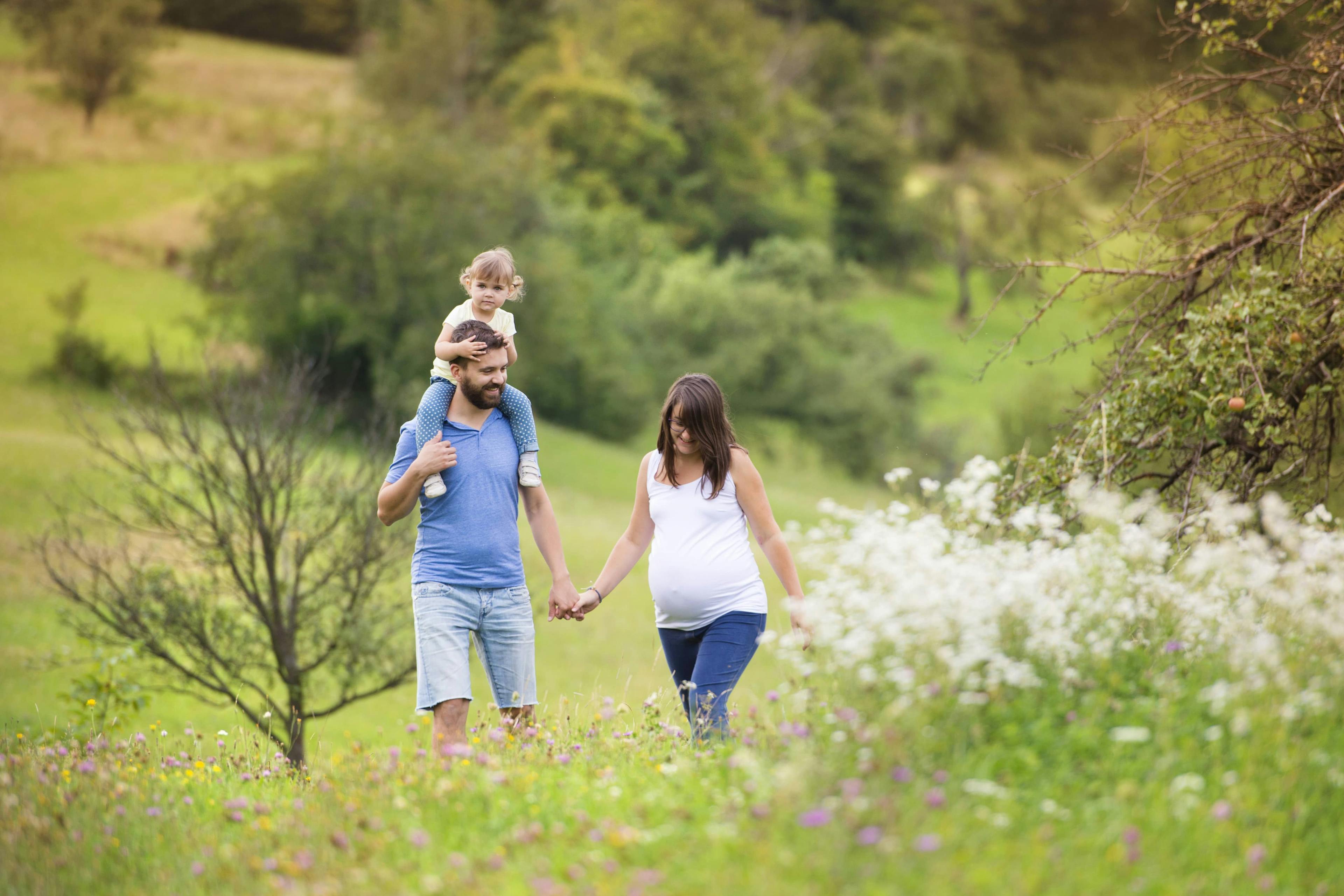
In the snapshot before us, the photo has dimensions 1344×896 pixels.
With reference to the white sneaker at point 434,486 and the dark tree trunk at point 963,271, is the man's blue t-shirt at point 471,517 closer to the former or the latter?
the white sneaker at point 434,486

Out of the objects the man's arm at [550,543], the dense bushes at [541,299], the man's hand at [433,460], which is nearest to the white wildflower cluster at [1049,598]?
the man's arm at [550,543]

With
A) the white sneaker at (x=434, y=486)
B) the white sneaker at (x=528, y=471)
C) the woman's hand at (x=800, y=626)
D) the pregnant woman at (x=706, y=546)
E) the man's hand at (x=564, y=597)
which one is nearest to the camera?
the woman's hand at (x=800, y=626)

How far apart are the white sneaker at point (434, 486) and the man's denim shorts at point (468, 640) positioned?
1.28 feet

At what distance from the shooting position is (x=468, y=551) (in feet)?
16.8

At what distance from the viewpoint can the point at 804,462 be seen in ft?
177

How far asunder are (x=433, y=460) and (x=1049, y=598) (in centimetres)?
259

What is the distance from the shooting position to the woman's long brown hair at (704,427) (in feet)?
17.2

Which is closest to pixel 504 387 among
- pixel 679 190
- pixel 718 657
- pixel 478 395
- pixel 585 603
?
pixel 478 395

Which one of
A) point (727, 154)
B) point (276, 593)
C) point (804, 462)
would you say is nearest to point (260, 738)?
point (276, 593)

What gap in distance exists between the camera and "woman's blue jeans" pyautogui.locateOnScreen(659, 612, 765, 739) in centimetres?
506

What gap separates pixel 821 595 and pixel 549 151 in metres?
65.7

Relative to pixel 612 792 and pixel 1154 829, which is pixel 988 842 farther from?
pixel 612 792

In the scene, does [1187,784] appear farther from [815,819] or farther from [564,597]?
[564,597]

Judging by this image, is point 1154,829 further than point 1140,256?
No
